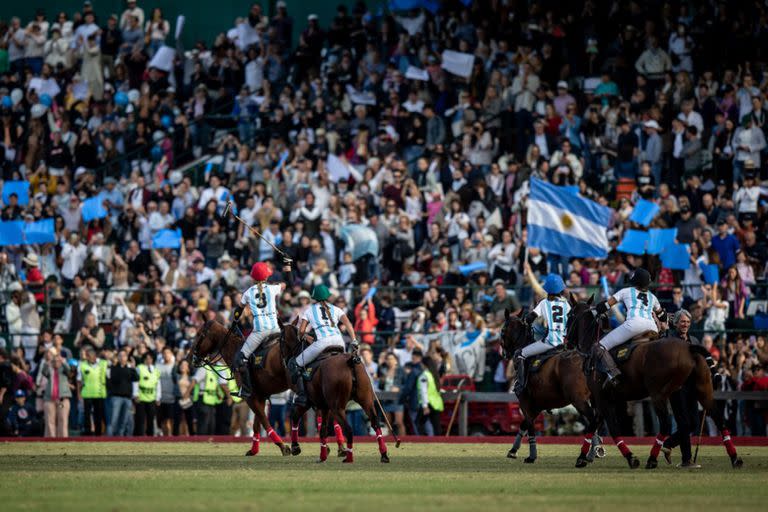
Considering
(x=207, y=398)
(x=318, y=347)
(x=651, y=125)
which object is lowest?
(x=207, y=398)

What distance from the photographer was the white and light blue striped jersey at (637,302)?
2033 centimetres

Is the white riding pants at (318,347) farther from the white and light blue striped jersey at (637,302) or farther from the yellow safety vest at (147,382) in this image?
the yellow safety vest at (147,382)

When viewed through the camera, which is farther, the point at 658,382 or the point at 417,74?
the point at 417,74

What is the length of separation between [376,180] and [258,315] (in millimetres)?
12707

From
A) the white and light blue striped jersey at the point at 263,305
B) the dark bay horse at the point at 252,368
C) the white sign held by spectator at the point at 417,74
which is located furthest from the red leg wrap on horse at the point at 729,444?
the white sign held by spectator at the point at 417,74

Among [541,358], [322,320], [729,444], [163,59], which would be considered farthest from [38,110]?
[729,444]

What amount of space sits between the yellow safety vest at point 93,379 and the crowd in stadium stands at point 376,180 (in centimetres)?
4

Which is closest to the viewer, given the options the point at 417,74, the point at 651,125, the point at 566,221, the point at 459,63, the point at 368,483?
the point at 368,483

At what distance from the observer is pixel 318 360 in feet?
71.4

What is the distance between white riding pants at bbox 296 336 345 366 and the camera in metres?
21.9

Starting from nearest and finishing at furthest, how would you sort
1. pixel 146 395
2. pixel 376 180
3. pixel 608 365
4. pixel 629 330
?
pixel 608 365 → pixel 629 330 → pixel 146 395 → pixel 376 180

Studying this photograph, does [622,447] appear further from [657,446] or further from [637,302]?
[637,302]

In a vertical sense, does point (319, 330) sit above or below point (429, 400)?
above

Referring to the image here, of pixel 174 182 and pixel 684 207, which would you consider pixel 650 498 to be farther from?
pixel 174 182
